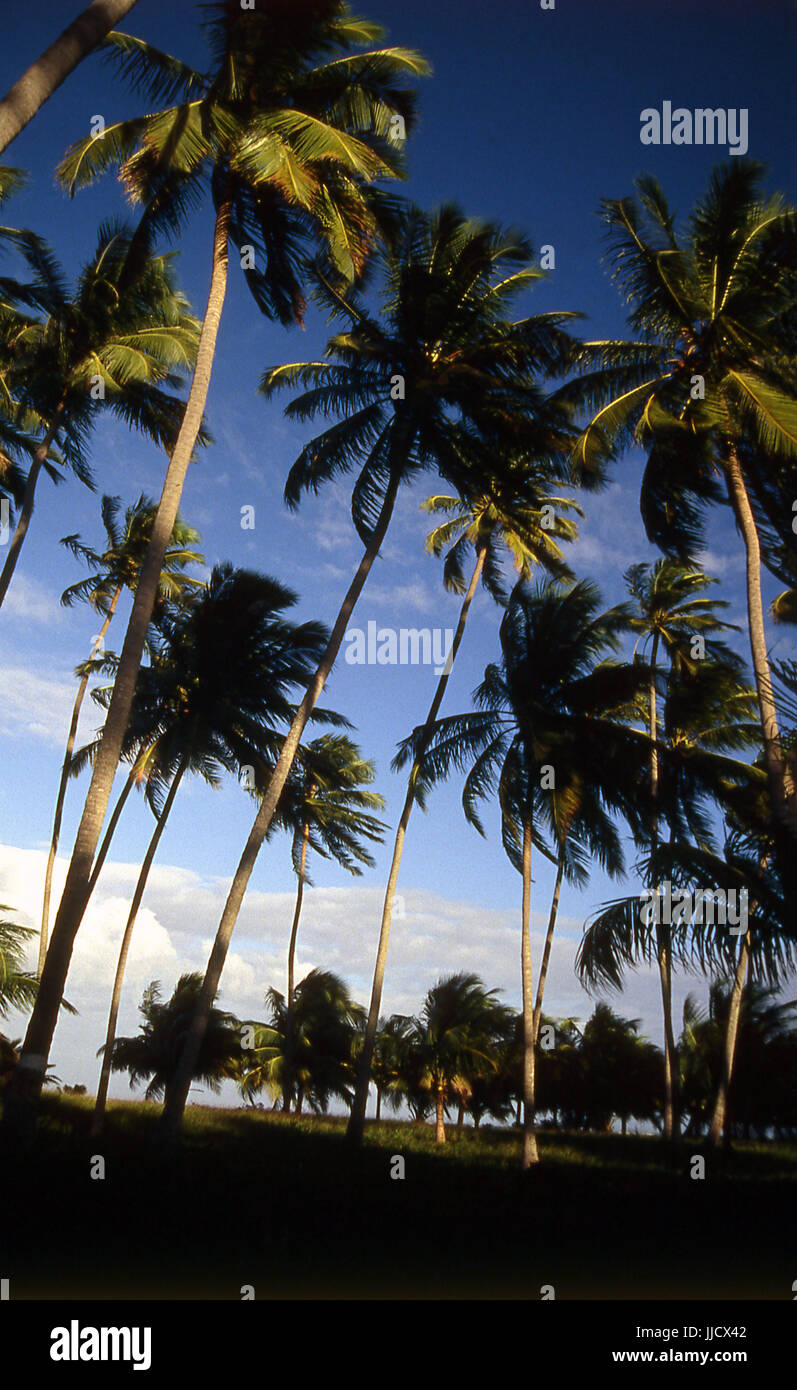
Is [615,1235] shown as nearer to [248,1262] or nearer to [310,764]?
[248,1262]

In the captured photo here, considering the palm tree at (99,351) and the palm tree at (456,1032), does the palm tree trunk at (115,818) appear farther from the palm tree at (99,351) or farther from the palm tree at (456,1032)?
the palm tree at (456,1032)

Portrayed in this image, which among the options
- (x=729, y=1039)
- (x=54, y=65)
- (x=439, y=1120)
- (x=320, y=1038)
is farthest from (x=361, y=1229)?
(x=320, y=1038)

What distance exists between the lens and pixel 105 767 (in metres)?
11.2

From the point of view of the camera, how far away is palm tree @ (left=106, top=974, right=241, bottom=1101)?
110 feet

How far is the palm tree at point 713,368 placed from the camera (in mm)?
14141

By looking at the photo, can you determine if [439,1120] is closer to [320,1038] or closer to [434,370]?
[320,1038]

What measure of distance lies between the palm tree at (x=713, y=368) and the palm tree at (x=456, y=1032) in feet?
69.5

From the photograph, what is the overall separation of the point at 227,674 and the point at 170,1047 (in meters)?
20.5

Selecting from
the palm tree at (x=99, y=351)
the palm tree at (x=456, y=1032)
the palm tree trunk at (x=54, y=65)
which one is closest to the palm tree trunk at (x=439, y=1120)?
the palm tree at (x=456, y=1032)

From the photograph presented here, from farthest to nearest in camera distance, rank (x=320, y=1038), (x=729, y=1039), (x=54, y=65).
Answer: (x=320, y=1038), (x=729, y=1039), (x=54, y=65)

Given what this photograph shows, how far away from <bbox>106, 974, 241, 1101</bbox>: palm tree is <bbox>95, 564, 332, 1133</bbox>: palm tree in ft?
46.3

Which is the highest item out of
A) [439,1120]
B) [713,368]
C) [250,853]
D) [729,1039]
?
[713,368]

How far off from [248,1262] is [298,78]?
55.6ft

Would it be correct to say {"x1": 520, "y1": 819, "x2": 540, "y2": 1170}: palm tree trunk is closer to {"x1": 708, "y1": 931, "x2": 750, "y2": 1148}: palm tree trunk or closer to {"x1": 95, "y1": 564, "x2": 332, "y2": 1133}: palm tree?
{"x1": 708, "y1": 931, "x2": 750, "y2": 1148}: palm tree trunk
